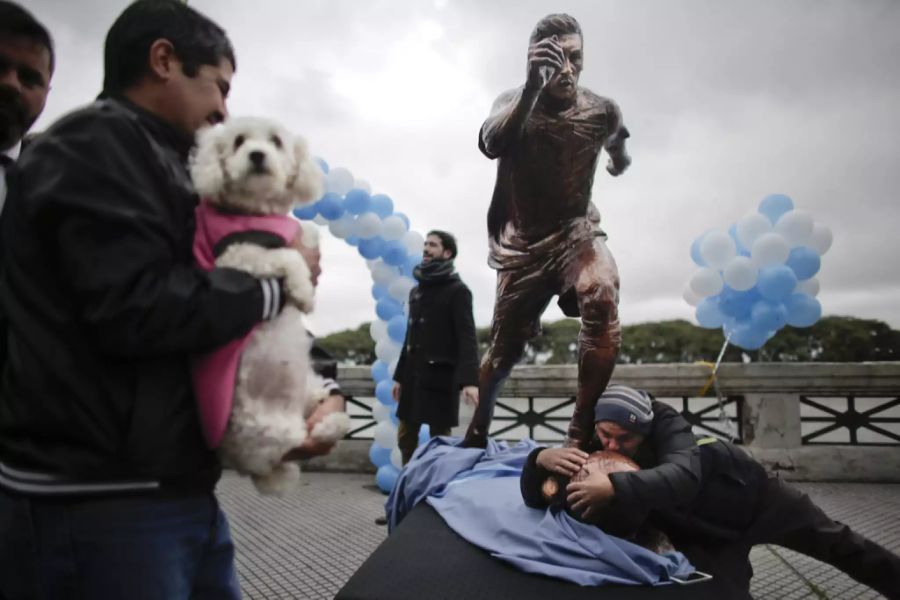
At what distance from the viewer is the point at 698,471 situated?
2.17 meters

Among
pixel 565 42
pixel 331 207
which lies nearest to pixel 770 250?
pixel 565 42

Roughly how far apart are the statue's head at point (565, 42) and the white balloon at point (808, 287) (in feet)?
9.96

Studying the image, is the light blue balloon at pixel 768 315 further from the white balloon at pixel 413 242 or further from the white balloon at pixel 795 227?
the white balloon at pixel 413 242

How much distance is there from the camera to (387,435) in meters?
5.01

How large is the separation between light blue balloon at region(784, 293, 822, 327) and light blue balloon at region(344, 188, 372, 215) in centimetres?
342

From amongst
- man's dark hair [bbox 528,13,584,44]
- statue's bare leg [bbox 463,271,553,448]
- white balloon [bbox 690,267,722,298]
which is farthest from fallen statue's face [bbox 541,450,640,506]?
white balloon [bbox 690,267,722,298]

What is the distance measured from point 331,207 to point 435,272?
122 centimetres

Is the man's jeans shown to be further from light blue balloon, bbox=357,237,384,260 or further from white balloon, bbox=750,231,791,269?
white balloon, bbox=750,231,791,269

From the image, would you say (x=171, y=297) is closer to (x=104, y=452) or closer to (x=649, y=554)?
(x=104, y=452)

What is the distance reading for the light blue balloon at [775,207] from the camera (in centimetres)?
465

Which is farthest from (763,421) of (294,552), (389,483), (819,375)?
(294,552)

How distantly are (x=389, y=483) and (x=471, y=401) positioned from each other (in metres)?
1.39

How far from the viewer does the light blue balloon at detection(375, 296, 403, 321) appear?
5219 millimetres

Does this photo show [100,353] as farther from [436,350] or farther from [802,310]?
[802,310]
